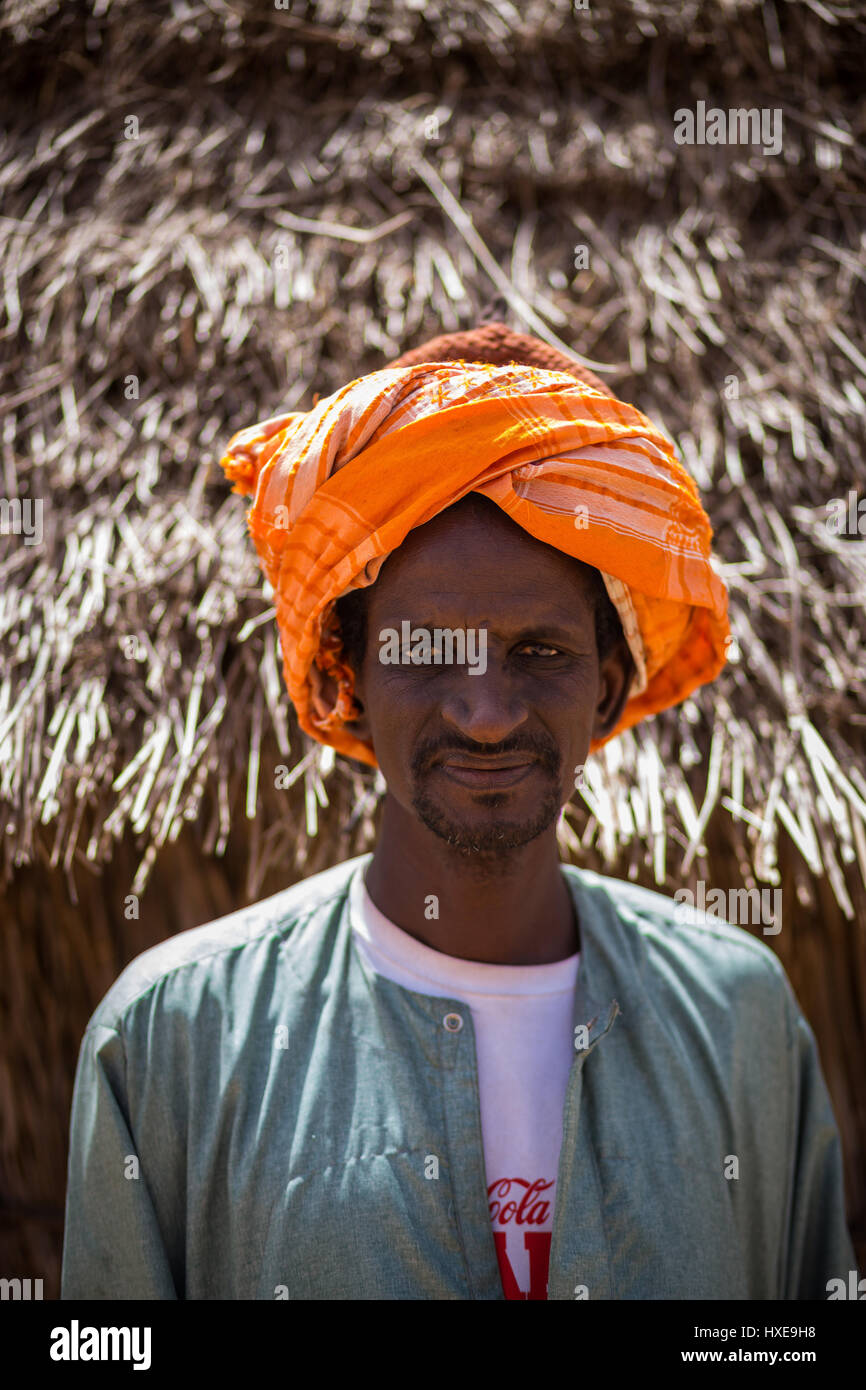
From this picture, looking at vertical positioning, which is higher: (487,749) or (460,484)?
(460,484)

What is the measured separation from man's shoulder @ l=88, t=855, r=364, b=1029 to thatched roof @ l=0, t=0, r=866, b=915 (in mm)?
300

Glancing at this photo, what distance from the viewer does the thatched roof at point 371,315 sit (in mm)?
1650

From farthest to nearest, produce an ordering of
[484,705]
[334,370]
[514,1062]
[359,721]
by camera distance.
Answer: [334,370]
[359,721]
[514,1062]
[484,705]

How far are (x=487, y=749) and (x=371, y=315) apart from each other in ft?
3.70

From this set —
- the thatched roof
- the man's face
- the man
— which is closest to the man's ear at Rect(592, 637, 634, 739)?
the man

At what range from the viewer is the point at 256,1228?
1090 millimetres

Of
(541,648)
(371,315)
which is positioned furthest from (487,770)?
(371,315)

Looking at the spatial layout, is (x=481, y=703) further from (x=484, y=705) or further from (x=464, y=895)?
(x=464, y=895)

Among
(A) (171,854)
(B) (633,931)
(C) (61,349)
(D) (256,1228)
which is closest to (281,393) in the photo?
(C) (61,349)

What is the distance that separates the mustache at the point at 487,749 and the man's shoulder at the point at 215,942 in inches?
11.6

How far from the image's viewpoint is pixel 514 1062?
1176mm

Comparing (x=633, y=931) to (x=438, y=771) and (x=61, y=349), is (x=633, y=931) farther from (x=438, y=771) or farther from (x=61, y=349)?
(x=61, y=349)

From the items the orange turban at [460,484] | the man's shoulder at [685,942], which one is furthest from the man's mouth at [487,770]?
the man's shoulder at [685,942]

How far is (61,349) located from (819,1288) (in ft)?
6.26
